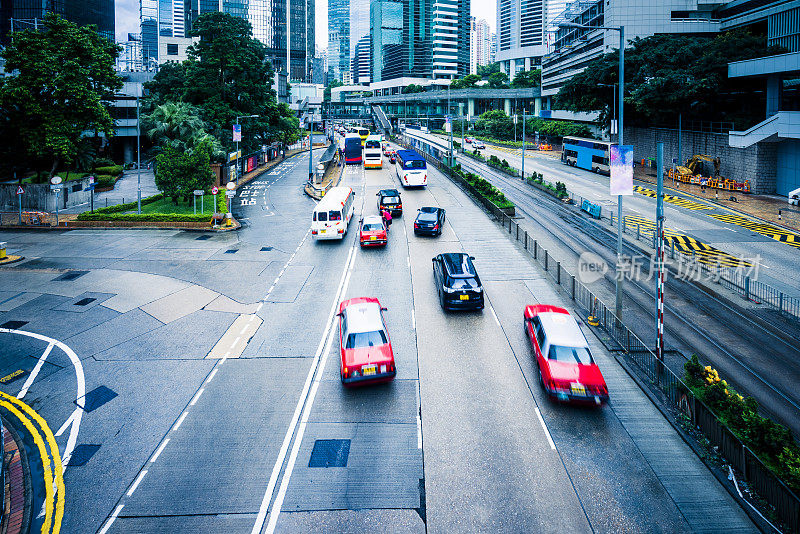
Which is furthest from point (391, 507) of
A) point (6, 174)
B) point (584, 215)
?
point (6, 174)

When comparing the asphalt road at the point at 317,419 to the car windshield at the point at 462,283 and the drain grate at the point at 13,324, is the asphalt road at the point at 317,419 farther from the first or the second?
the car windshield at the point at 462,283

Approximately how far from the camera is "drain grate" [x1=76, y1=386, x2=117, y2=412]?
52.6 feet

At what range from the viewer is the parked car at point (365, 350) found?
53.1 ft

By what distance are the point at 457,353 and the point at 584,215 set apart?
2896 centimetres

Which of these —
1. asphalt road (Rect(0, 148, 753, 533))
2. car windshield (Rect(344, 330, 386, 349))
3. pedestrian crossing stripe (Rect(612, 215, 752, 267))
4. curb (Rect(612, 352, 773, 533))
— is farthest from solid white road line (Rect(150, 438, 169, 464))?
pedestrian crossing stripe (Rect(612, 215, 752, 267))

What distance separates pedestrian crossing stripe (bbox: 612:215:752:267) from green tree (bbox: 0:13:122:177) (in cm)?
4676

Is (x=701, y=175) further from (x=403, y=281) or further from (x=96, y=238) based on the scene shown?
(x=96, y=238)

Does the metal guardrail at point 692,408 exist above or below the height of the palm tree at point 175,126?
below

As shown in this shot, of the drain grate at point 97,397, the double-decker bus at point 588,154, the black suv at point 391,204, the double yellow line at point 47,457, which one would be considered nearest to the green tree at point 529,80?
the double-decker bus at point 588,154

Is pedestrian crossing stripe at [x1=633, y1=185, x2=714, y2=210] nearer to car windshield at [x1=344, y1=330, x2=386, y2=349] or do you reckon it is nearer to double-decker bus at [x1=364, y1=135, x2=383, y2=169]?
double-decker bus at [x1=364, y1=135, x2=383, y2=169]

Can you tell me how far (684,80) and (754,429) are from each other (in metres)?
55.7

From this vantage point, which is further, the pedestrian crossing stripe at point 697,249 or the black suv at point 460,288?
the pedestrian crossing stripe at point 697,249

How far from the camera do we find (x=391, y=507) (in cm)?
1152

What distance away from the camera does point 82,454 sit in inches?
538
